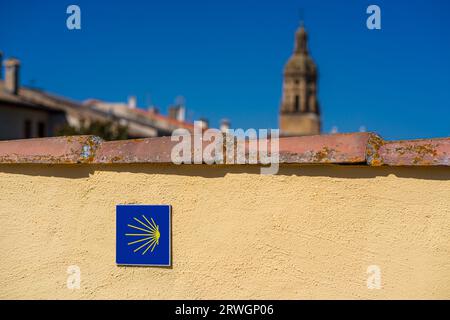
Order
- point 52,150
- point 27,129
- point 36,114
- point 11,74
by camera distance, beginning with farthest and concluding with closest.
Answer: point 36,114
point 27,129
point 11,74
point 52,150

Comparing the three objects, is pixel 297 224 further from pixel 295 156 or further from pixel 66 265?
pixel 66 265

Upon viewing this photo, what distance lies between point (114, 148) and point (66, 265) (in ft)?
2.23

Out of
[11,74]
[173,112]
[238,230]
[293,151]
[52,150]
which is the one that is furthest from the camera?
[173,112]

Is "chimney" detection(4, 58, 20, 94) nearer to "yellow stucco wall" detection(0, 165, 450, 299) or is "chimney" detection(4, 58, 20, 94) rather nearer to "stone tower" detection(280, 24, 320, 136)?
"yellow stucco wall" detection(0, 165, 450, 299)

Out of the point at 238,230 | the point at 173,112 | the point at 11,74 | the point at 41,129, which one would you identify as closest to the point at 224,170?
the point at 238,230

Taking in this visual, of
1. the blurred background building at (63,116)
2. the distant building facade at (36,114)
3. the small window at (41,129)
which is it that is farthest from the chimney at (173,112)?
the small window at (41,129)

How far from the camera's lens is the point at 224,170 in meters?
2.95

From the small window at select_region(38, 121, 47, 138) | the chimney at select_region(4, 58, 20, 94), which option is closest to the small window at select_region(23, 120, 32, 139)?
the small window at select_region(38, 121, 47, 138)

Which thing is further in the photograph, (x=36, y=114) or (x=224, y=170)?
(x=36, y=114)

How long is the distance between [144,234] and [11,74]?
33312 millimetres

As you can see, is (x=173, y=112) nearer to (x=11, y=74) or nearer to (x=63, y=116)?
(x=63, y=116)

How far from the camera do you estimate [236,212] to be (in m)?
2.93

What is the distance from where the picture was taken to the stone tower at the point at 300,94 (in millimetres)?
76750
